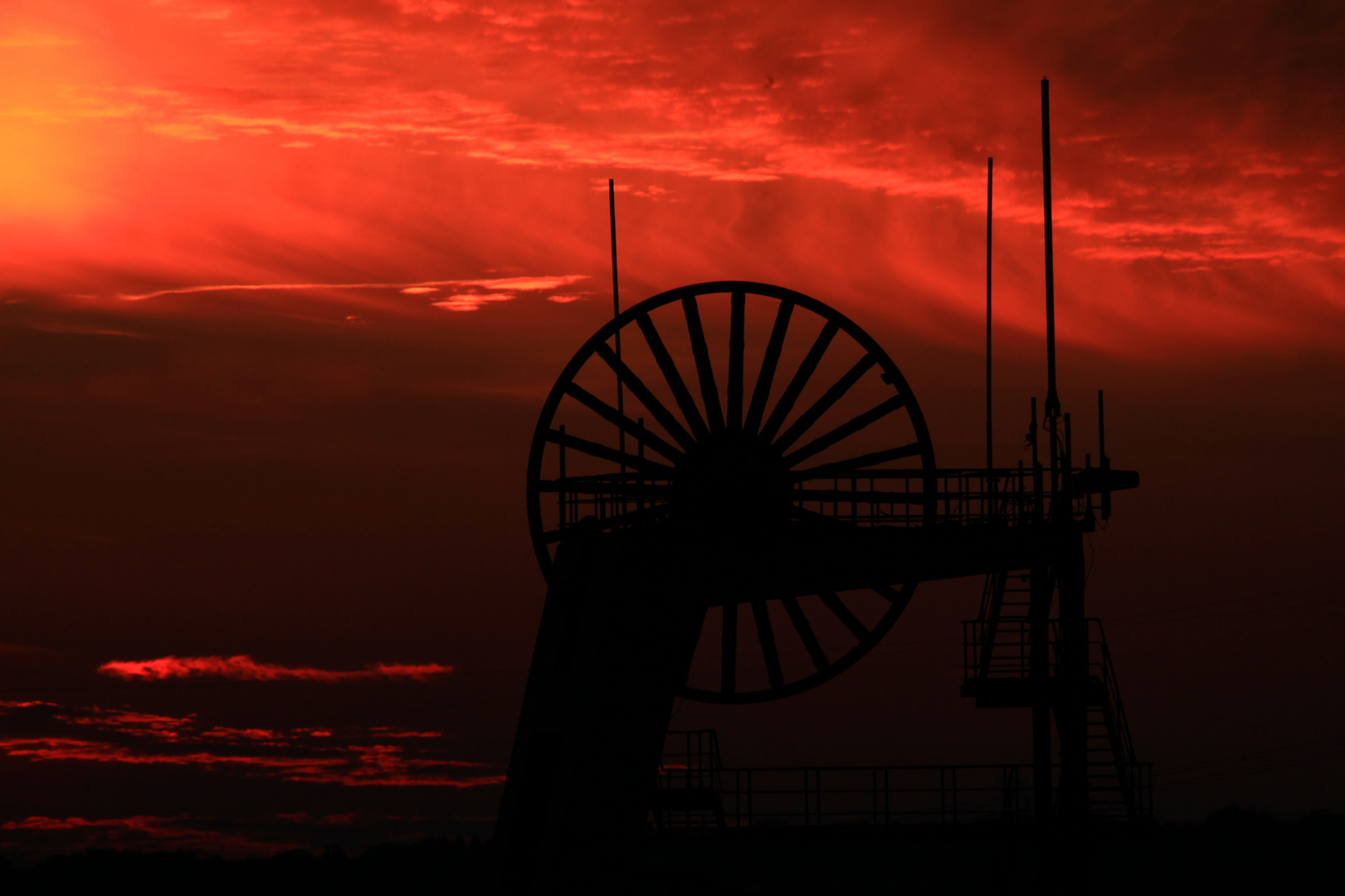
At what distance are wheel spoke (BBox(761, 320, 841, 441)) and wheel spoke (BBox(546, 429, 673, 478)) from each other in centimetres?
193

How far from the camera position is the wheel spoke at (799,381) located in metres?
25.9

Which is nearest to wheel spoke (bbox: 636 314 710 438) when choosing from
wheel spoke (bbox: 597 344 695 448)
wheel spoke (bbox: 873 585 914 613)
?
wheel spoke (bbox: 597 344 695 448)

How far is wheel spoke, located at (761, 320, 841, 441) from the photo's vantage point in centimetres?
A: 2591

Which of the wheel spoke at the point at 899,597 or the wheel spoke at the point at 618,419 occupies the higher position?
the wheel spoke at the point at 618,419

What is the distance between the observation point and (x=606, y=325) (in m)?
25.9

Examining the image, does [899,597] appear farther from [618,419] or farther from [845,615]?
[618,419]

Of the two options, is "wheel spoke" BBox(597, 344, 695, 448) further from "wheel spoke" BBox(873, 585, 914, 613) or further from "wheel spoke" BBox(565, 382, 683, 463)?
"wheel spoke" BBox(873, 585, 914, 613)

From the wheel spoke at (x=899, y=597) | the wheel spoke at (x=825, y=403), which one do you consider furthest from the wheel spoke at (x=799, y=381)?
the wheel spoke at (x=899, y=597)

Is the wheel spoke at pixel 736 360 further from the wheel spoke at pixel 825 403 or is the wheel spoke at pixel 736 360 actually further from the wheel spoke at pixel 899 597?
the wheel spoke at pixel 899 597

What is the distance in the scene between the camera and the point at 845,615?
2691 centimetres

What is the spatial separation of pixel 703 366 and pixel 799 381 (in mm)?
1756

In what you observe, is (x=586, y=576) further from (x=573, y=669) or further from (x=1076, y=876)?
(x=1076, y=876)

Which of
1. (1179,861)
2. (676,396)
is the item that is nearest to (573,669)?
(676,396)

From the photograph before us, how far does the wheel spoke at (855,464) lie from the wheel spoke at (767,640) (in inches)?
102
